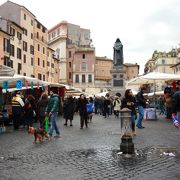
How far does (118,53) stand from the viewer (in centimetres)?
4875

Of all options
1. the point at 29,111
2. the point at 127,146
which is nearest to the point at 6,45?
the point at 29,111

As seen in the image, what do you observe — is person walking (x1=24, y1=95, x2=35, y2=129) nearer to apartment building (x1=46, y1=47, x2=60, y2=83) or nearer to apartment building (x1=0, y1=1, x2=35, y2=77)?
apartment building (x1=0, y1=1, x2=35, y2=77)

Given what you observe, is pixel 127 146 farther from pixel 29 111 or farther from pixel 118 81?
pixel 118 81

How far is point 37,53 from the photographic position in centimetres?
6812

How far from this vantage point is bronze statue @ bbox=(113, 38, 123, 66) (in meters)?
48.0

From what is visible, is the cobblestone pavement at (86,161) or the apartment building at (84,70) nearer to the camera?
the cobblestone pavement at (86,161)

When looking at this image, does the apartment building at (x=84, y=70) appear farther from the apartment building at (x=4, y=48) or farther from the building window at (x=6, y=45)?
the apartment building at (x=4, y=48)

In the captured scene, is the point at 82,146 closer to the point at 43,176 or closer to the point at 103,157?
the point at 103,157

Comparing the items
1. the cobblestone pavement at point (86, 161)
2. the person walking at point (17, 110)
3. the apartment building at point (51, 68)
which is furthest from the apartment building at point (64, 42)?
the cobblestone pavement at point (86, 161)

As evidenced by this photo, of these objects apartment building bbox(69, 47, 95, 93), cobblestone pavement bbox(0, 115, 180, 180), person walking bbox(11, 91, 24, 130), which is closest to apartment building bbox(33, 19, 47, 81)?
apartment building bbox(69, 47, 95, 93)

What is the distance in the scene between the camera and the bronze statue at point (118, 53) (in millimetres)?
48034

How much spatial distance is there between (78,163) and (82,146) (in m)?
2.92

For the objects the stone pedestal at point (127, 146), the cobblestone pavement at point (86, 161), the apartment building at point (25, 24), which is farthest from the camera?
the apartment building at point (25, 24)

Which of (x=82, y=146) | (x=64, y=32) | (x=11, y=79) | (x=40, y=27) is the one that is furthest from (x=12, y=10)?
(x=82, y=146)
